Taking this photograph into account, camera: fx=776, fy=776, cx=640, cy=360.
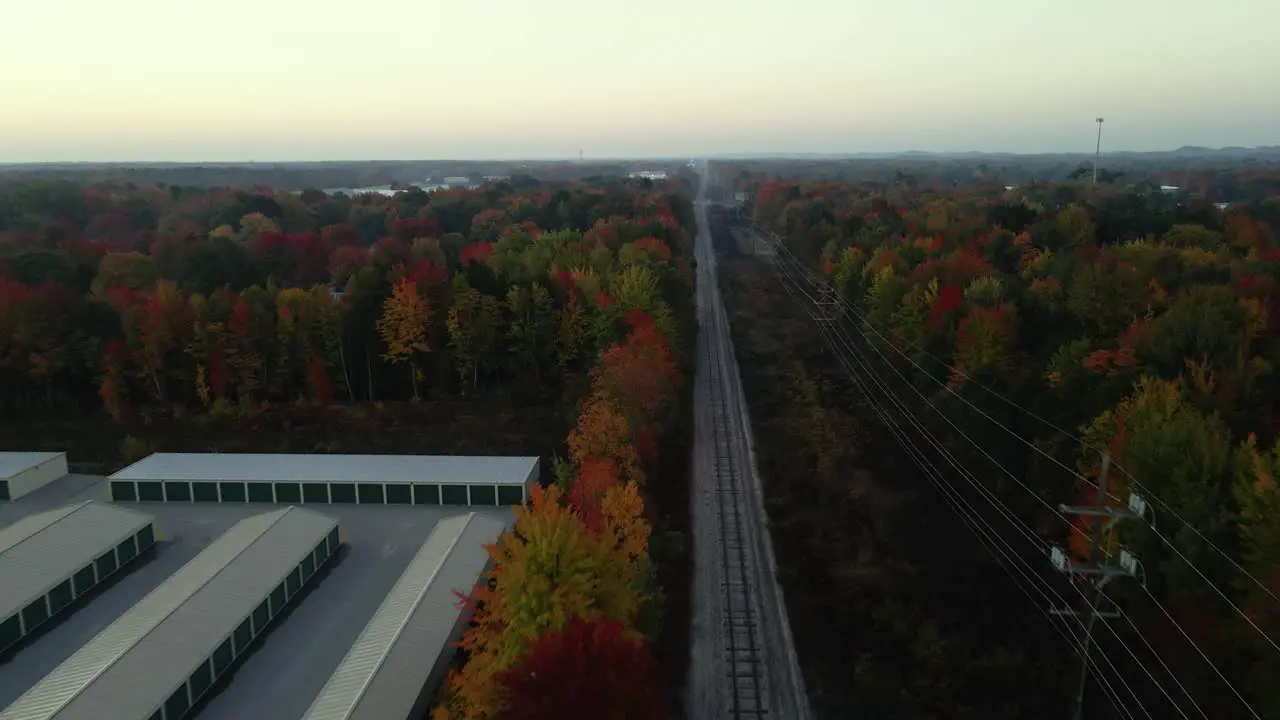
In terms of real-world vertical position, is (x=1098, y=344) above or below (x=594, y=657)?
above

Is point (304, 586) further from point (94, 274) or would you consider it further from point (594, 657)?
point (94, 274)

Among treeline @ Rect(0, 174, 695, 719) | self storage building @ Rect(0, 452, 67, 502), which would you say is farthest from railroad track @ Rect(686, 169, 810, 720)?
self storage building @ Rect(0, 452, 67, 502)

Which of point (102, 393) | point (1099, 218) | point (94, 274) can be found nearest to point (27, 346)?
point (102, 393)

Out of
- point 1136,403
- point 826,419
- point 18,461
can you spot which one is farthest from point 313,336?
point 1136,403

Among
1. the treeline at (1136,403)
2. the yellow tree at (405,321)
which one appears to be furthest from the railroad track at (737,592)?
the yellow tree at (405,321)

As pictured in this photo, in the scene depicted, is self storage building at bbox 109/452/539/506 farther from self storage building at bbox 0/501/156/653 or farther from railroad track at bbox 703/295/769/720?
railroad track at bbox 703/295/769/720

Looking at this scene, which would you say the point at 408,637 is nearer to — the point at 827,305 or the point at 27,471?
the point at 27,471
